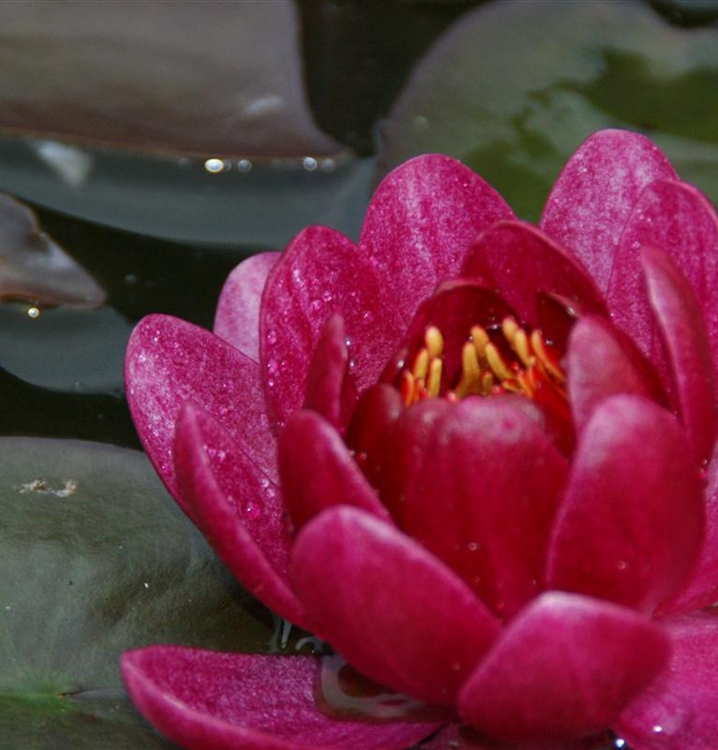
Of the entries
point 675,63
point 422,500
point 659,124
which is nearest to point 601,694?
point 422,500

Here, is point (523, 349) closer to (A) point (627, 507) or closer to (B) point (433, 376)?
(B) point (433, 376)

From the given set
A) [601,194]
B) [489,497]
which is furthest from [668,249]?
[489,497]

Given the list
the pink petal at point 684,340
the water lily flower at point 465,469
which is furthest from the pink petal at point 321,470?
the pink petal at point 684,340

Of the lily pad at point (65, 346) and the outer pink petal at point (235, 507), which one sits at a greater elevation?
the outer pink petal at point (235, 507)

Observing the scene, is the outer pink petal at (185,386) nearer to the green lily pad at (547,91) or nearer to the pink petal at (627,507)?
the pink petal at (627,507)

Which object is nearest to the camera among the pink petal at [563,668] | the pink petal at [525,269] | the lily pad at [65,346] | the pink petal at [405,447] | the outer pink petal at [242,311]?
the pink petal at [563,668]

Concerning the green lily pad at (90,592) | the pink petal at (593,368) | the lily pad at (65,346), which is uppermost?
the pink petal at (593,368)

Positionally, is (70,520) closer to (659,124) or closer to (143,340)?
(143,340)

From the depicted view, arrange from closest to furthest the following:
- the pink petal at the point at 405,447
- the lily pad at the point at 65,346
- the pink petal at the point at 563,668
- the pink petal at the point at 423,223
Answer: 1. the pink petal at the point at 563,668
2. the pink petal at the point at 405,447
3. the pink petal at the point at 423,223
4. the lily pad at the point at 65,346
